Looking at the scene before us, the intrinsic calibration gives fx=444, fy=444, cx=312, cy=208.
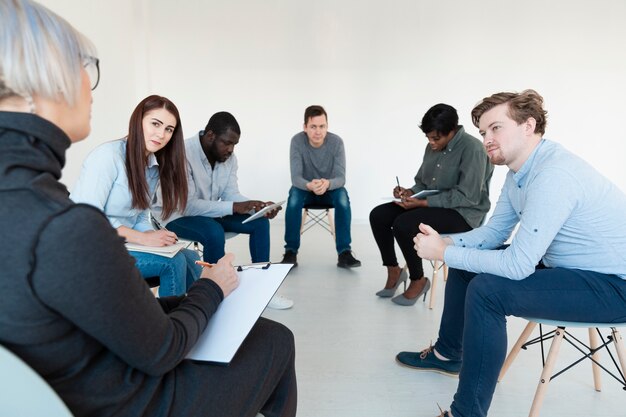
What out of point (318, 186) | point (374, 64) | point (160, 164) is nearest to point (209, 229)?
point (160, 164)

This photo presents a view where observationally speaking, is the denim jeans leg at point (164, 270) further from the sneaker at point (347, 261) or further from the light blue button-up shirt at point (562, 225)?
the sneaker at point (347, 261)

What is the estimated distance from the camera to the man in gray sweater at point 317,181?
3236 mm

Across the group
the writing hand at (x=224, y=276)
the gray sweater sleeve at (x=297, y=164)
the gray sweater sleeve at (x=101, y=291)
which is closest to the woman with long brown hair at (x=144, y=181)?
the writing hand at (x=224, y=276)

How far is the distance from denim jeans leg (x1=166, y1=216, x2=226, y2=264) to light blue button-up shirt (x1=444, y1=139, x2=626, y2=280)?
1.26 m

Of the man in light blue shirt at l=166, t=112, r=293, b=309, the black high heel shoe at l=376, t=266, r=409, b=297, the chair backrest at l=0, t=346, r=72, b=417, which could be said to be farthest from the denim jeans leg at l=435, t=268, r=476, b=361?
the chair backrest at l=0, t=346, r=72, b=417

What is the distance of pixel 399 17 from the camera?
4.41 meters

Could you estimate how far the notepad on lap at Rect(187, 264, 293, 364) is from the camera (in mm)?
849

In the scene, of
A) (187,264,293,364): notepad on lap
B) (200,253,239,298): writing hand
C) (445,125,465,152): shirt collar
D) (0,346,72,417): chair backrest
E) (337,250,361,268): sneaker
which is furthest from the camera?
(337,250,361,268): sneaker

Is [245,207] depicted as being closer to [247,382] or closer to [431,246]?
[431,246]

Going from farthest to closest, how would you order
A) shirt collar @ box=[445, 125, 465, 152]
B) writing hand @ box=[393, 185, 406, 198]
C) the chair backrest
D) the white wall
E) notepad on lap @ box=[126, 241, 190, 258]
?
the white wall, writing hand @ box=[393, 185, 406, 198], shirt collar @ box=[445, 125, 465, 152], notepad on lap @ box=[126, 241, 190, 258], the chair backrest

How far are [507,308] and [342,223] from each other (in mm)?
1976

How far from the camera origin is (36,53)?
61cm

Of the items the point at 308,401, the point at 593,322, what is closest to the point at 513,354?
the point at 593,322

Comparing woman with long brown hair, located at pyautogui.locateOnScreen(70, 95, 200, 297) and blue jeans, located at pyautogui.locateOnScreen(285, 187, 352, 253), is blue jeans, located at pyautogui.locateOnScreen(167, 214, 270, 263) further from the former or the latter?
blue jeans, located at pyautogui.locateOnScreen(285, 187, 352, 253)
